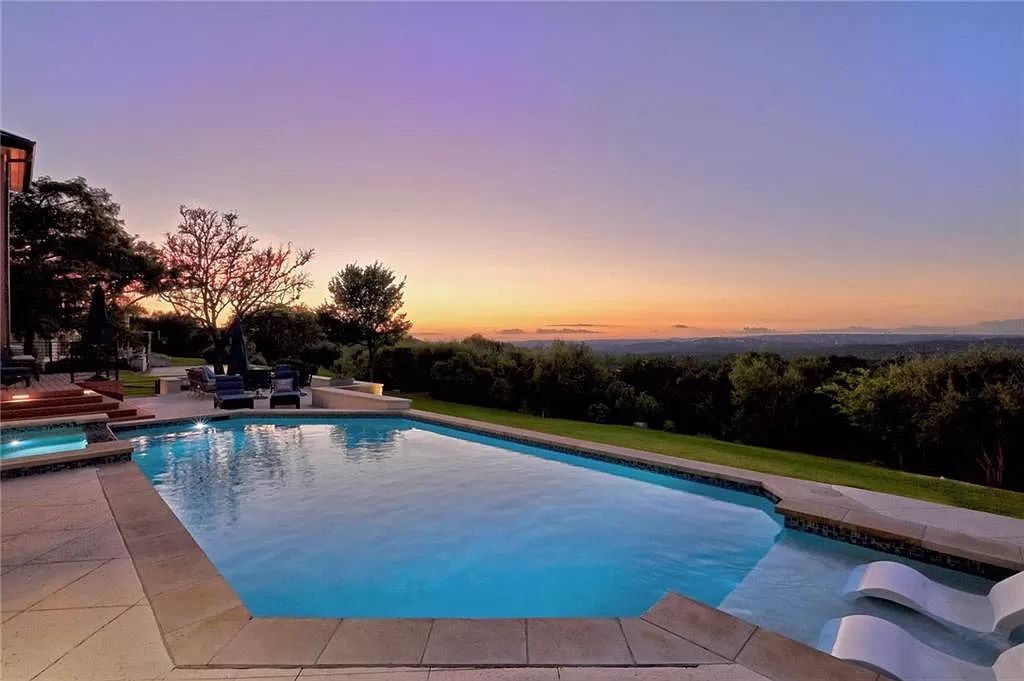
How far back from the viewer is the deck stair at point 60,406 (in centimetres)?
908

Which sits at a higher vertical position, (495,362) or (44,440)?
(495,362)

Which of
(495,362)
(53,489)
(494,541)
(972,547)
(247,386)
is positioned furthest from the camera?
(495,362)

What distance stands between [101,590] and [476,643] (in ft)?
→ 8.77

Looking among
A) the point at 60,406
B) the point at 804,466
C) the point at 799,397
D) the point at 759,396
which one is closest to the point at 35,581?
the point at 60,406

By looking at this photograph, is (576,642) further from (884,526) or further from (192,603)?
(884,526)

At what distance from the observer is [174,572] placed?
384 cm

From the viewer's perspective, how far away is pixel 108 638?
9.71ft

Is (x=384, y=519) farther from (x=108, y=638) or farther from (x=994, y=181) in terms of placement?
(x=994, y=181)

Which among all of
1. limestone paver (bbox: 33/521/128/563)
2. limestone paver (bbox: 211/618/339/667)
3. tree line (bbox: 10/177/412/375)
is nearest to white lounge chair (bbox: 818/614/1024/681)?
limestone paver (bbox: 211/618/339/667)

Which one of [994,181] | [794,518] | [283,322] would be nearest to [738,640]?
[794,518]

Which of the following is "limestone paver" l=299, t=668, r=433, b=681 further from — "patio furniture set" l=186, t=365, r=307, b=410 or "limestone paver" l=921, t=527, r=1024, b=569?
"patio furniture set" l=186, t=365, r=307, b=410

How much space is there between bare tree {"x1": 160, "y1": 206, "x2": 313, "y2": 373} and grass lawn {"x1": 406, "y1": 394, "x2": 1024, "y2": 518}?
16.0 m

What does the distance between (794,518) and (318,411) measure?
9998 millimetres

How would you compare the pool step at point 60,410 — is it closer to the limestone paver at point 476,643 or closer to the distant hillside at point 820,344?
the limestone paver at point 476,643
